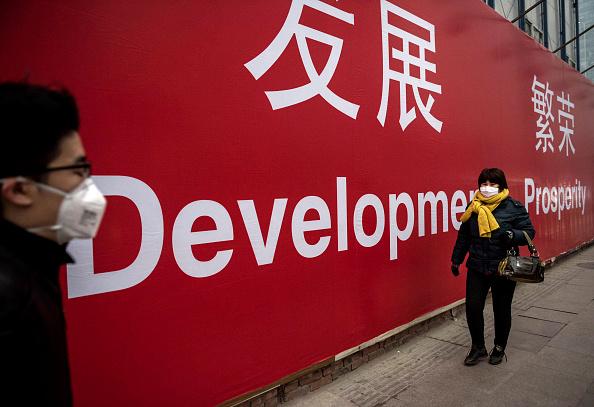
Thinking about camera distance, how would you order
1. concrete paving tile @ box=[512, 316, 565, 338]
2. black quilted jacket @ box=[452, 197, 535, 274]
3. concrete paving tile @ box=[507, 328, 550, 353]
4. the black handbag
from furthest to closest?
concrete paving tile @ box=[512, 316, 565, 338], concrete paving tile @ box=[507, 328, 550, 353], black quilted jacket @ box=[452, 197, 535, 274], the black handbag

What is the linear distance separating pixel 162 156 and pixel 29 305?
1.19 meters

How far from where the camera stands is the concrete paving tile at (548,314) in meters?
4.10

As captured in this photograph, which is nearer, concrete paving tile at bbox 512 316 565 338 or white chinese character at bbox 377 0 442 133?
white chinese character at bbox 377 0 442 133

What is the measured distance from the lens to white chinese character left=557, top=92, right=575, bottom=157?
7.07 meters

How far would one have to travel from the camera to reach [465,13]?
14.0 ft

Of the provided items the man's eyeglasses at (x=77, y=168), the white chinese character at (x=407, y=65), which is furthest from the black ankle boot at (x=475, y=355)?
the man's eyeglasses at (x=77, y=168)

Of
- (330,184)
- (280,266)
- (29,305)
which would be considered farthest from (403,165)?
(29,305)

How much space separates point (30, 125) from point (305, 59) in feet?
6.63

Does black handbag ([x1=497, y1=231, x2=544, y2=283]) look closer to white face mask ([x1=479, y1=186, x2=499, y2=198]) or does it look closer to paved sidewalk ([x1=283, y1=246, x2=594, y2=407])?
white face mask ([x1=479, y1=186, x2=499, y2=198])

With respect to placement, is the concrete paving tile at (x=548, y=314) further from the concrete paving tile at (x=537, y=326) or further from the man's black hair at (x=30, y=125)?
the man's black hair at (x=30, y=125)

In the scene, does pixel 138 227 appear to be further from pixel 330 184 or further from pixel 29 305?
pixel 330 184

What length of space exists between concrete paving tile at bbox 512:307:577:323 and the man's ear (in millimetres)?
4629

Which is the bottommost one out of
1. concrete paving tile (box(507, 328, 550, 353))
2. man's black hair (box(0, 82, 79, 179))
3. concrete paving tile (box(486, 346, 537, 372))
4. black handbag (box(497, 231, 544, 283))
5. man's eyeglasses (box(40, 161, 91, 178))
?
concrete paving tile (box(507, 328, 550, 353))

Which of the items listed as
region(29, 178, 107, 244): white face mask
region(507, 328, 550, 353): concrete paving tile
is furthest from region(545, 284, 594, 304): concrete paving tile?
region(29, 178, 107, 244): white face mask
